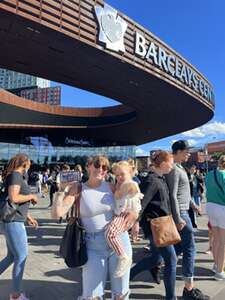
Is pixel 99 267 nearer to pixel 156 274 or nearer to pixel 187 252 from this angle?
pixel 187 252

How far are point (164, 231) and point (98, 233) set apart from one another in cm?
104

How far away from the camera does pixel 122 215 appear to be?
11.3 feet

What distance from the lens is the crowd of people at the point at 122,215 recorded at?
133 inches

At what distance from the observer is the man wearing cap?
4578 mm

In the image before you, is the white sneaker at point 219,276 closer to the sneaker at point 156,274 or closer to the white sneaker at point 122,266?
the sneaker at point 156,274

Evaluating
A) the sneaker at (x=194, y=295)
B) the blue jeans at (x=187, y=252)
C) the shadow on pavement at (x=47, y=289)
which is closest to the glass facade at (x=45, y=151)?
the shadow on pavement at (x=47, y=289)

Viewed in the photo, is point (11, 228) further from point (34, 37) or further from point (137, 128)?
point (137, 128)

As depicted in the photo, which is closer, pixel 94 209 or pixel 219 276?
pixel 94 209

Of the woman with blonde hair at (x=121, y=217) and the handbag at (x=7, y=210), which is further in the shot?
the handbag at (x=7, y=210)

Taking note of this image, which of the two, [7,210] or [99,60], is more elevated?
[99,60]

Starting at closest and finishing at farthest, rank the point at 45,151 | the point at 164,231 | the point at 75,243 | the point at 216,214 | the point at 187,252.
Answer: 1. the point at 75,243
2. the point at 164,231
3. the point at 187,252
4. the point at 216,214
5. the point at 45,151

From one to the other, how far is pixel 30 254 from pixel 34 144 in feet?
102

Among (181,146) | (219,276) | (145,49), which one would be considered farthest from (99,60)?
(219,276)

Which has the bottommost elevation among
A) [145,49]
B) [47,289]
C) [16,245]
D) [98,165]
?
[47,289]
